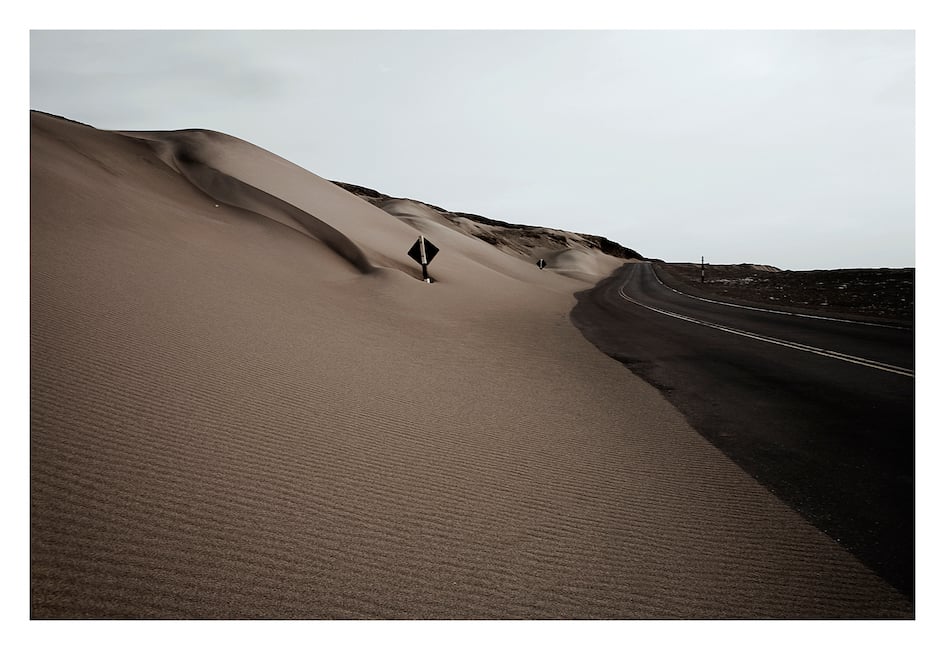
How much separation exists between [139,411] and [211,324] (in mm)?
3609

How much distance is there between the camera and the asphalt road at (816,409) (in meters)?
3.62

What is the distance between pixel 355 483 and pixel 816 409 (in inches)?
225

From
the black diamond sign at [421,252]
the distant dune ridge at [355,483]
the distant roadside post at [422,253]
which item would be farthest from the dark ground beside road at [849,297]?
the black diamond sign at [421,252]

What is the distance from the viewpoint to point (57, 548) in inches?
105

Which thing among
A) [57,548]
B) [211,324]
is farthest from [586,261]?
[57,548]

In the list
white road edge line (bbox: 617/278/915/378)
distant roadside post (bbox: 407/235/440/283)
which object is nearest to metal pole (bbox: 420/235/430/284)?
distant roadside post (bbox: 407/235/440/283)

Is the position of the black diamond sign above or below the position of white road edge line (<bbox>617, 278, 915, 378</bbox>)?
above

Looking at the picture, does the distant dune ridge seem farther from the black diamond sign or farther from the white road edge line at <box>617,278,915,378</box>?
the black diamond sign

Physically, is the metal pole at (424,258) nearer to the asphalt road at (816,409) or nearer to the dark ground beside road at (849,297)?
the asphalt road at (816,409)

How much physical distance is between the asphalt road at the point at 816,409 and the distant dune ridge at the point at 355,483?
0.96ft

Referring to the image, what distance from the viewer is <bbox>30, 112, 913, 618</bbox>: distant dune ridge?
270 centimetres

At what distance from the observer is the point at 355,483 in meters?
3.83

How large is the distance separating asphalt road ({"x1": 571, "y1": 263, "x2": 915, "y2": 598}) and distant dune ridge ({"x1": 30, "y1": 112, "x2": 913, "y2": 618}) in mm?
294

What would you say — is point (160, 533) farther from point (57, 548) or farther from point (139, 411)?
point (139, 411)
